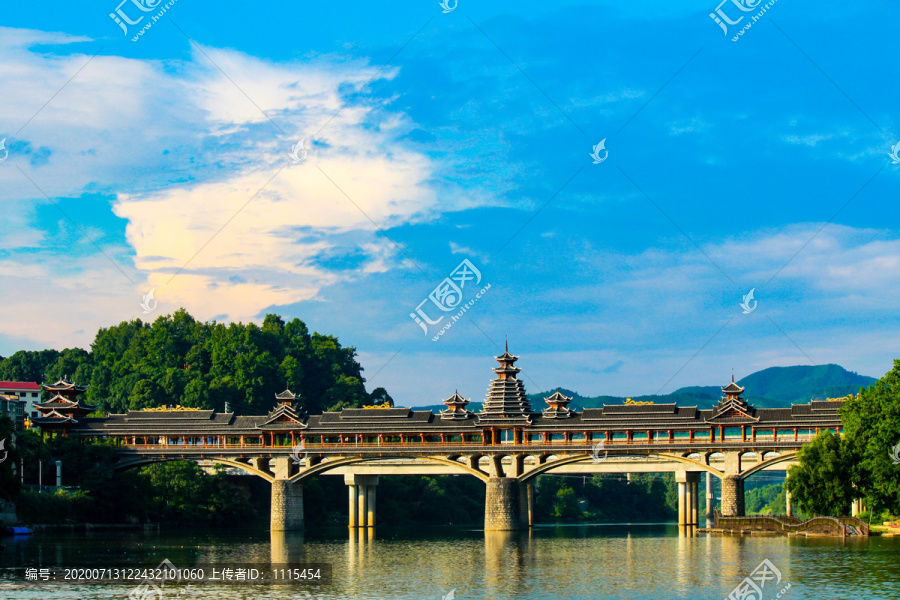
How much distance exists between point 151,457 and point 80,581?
4304cm

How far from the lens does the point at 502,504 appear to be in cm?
7619

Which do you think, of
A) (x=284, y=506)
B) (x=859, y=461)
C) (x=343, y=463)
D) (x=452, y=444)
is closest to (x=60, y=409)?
(x=284, y=506)

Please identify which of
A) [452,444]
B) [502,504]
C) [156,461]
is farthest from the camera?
[156,461]

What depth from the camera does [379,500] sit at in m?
99.2

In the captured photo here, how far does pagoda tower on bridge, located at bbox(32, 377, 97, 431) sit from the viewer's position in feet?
281

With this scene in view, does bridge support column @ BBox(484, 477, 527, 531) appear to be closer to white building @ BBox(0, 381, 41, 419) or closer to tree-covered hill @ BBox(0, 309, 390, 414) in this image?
tree-covered hill @ BBox(0, 309, 390, 414)

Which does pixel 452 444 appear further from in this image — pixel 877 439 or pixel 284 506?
pixel 877 439

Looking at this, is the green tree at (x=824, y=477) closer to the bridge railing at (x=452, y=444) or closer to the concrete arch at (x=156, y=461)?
the bridge railing at (x=452, y=444)

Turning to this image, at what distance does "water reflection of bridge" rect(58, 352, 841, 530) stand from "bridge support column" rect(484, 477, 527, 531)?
0.07 m

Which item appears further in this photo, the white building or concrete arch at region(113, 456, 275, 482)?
the white building

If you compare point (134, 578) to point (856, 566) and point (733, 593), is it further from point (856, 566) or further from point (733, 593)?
point (856, 566)

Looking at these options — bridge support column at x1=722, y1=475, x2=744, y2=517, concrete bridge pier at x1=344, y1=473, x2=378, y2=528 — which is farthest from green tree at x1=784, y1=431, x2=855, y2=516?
concrete bridge pier at x1=344, y1=473, x2=378, y2=528

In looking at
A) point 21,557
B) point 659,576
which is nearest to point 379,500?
point 21,557

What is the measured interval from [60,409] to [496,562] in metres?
50.4
